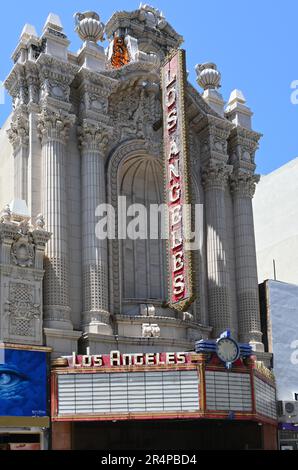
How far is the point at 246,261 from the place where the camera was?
3878cm

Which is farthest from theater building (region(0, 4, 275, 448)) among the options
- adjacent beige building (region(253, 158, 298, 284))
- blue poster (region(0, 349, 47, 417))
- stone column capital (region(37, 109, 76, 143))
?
adjacent beige building (region(253, 158, 298, 284))

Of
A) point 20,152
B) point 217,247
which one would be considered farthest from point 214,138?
point 20,152

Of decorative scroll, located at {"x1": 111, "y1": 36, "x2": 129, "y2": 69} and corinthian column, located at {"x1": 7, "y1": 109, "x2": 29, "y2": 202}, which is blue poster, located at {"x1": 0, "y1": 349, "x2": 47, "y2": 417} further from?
decorative scroll, located at {"x1": 111, "y1": 36, "x2": 129, "y2": 69}

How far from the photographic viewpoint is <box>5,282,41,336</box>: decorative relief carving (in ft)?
97.7

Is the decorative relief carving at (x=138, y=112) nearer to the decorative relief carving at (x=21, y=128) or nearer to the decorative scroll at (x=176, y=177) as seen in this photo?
the decorative scroll at (x=176, y=177)

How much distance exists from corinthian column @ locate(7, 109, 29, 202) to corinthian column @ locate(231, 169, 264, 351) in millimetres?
11262

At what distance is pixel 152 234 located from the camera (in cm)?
3709

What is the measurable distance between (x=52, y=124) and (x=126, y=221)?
18.6 feet

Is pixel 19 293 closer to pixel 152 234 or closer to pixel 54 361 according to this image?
pixel 54 361

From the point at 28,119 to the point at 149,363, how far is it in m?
12.0

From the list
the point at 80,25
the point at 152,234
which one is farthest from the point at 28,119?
the point at 152,234

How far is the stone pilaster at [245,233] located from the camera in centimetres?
3781

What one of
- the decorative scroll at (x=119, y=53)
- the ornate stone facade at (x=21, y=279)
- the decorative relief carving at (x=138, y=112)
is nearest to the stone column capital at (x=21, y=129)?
the decorative relief carving at (x=138, y=112)

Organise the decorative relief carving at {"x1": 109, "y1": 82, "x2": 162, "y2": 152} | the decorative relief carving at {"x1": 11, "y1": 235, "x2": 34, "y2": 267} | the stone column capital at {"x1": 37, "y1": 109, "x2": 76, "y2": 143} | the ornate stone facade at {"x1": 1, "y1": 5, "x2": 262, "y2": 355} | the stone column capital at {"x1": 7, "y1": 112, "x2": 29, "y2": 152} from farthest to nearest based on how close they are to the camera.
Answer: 1. the decorative relief carving at {"x1": 109, "y1": 82, "x2": 162, "y2": 152}
2. the stone column capital at {"x1": 7, "y1": 112, "x2": 29, "y2": 152}
3. the stone column capital at {"x1": 37, "y1": 109, "x2": 76, "y2": 143}
4. the ornate stone facade at {"x1": 1, "y1": 5, "x2": 262, "y2": 355}
5. the decorative relief carving at {"x1": 11, "y1": 235, "x2": 34, "y2": 267}
